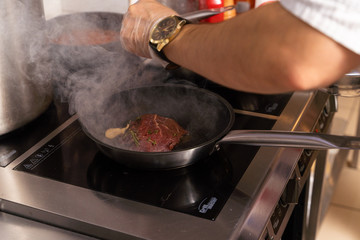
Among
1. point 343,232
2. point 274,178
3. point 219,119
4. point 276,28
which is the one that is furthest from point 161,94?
point 343,232

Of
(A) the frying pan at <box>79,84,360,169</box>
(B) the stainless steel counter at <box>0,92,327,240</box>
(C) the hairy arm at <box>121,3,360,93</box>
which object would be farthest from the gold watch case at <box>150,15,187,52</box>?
(B) the stainless steel counter at <box>0,92,327,240</box>

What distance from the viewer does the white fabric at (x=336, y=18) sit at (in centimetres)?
57

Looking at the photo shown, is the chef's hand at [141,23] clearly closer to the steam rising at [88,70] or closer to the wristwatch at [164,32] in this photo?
the wristwatch at [164,32]

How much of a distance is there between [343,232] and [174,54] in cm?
153

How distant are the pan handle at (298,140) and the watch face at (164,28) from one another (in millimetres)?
255

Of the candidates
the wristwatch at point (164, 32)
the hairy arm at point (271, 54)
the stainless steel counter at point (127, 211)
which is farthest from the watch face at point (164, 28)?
the stainless steel counter at point (127, 211)

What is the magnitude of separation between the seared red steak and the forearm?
12.3 inches

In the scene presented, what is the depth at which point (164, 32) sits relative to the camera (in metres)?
0.87

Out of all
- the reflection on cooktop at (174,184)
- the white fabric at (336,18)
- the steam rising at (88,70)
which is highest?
the white fabric at (336,18)

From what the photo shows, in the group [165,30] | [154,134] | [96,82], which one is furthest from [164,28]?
[96,82]

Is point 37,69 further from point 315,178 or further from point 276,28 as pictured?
point 315,178

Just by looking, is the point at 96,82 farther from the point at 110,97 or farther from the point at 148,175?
the point at 148,175

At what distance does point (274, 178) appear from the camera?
947 millimetres

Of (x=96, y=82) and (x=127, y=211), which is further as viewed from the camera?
(x=96, y=82)
